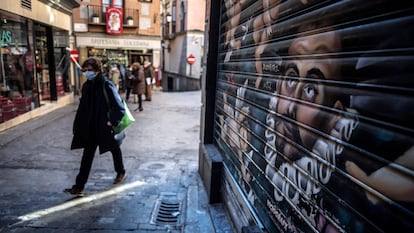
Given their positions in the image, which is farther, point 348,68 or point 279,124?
point 279,124

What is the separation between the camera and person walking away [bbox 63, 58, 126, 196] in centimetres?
429

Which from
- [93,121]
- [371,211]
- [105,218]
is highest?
[371,211]

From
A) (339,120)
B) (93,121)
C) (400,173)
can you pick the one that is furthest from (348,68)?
(93,121)

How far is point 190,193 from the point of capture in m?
4.58

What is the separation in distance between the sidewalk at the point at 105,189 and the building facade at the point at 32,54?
1.40 meters

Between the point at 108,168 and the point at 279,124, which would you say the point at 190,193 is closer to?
the point at 108,168

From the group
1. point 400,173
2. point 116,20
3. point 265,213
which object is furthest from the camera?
point 116,20

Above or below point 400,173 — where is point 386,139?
above

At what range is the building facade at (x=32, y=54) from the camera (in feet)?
27.2

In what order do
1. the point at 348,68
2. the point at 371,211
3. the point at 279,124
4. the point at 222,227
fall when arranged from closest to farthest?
1. the point at 371,211
2. the point at 348,68
3. the point at 279,124
4. the point at 222,227

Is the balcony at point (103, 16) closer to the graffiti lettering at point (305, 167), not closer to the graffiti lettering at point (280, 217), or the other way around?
the graffiti lettering at point (305, 167)

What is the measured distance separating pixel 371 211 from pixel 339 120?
0.43 meters

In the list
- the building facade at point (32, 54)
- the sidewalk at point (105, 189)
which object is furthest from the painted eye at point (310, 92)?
the building facade at point (32, 54)

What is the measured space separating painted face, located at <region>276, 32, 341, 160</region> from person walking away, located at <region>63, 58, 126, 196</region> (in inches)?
111
